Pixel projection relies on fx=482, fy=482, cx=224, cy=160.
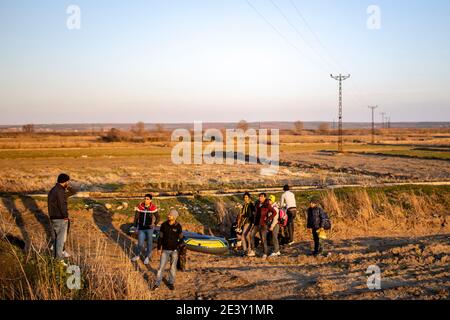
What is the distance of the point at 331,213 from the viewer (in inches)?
780

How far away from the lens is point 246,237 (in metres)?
14.5

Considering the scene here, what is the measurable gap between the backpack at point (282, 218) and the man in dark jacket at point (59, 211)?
6.51 metres

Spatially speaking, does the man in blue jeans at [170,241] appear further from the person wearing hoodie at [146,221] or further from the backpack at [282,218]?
the backpack at [282,218]

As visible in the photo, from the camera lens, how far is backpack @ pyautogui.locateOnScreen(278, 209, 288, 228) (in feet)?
48.9

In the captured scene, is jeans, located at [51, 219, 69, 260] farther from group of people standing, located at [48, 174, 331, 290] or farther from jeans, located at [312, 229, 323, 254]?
jeans, located at [312, 229, 323, 254]

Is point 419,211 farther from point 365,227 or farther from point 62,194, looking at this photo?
point 62,194

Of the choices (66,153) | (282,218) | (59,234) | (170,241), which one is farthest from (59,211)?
(66,153)

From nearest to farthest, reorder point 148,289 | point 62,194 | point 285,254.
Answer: point 148,289
point 62,194
point 285,254

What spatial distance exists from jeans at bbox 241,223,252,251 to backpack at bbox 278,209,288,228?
110cm

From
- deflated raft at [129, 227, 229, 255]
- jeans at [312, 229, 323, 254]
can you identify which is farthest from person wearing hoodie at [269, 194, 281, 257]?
deflated raft at [129, 227, 229, 255]

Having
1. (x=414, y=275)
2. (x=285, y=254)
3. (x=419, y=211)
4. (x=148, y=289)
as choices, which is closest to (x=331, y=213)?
(x=419, y=211)

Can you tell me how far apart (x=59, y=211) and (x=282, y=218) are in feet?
22.5
